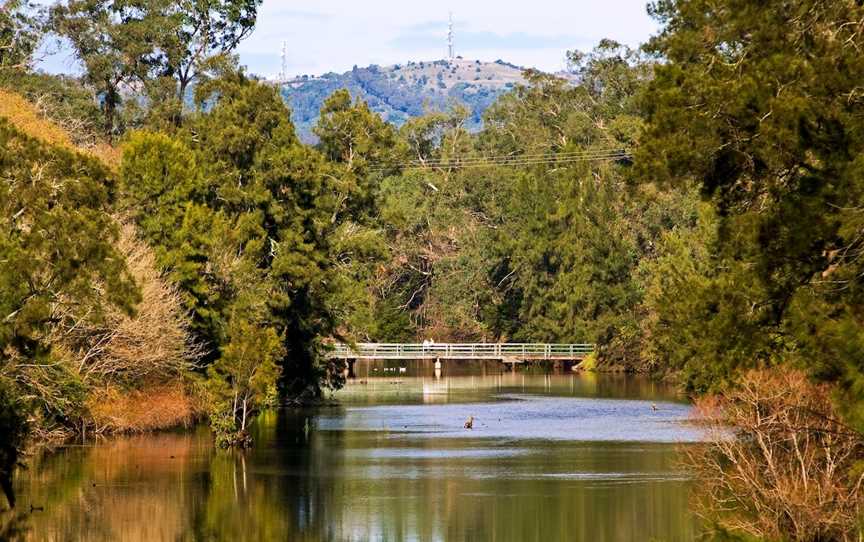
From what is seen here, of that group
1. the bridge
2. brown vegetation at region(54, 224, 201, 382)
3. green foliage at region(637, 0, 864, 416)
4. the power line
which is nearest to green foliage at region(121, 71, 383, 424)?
brown vegetation at region(54, 224, 201, 382)

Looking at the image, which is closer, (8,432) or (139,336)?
(8,432)

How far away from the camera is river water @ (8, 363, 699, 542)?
35.5m

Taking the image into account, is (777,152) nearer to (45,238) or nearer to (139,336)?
(45,238)

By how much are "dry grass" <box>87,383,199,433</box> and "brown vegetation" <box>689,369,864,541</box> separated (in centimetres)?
2606

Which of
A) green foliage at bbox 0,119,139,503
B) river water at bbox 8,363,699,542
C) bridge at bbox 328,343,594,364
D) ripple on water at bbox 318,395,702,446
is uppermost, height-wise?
green foliage at bbox 0,119,139,503

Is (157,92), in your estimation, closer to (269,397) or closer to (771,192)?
(269,397)

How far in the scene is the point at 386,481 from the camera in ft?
140

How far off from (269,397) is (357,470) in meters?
17.6

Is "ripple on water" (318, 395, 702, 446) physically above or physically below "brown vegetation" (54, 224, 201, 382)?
below

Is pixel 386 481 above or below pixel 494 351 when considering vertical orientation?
below

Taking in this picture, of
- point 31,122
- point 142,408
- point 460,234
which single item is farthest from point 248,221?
point 460,234

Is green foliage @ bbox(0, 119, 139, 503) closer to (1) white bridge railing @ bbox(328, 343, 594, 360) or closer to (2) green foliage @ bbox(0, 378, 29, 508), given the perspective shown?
(2) green foliage @ bbox(0, 378, 29, 508)

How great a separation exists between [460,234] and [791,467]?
79.9 m

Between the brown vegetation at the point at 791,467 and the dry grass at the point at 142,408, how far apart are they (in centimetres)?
2606
